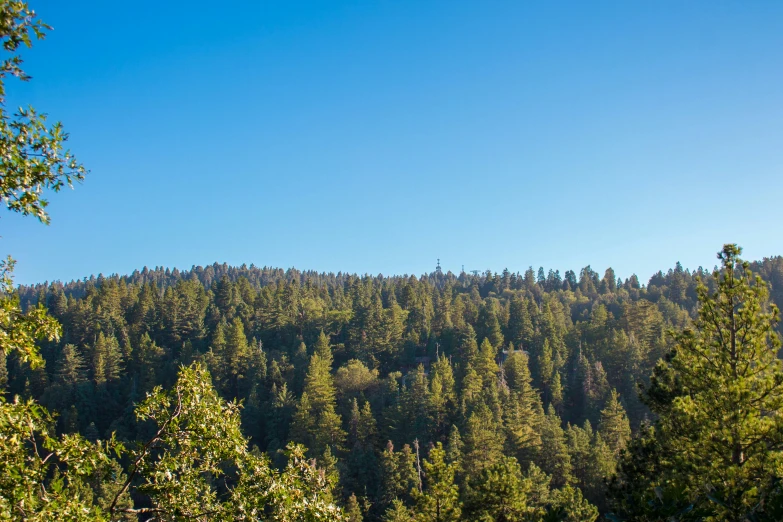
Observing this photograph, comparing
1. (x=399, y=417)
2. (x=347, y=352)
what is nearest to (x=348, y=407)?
(x=399, y=417)

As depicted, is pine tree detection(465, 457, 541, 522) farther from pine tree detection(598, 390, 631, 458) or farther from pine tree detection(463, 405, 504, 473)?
pine tree detection(598, 390, 631, 458)

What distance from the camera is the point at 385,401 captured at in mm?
66875

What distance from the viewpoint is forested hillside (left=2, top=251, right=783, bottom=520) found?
152 feet

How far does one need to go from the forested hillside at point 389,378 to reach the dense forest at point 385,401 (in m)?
0.33

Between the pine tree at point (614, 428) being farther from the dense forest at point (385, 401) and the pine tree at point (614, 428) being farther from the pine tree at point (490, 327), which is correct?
the pine tree at point (490, 327)

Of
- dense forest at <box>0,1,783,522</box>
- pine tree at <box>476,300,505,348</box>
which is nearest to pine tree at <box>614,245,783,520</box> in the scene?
dense forest at <box>0,1,783,522</box>

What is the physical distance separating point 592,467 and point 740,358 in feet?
→ 119

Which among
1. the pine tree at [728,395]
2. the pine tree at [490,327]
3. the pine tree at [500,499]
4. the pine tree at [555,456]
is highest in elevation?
the pine tree at [490,327]

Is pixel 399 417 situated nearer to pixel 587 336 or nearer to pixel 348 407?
pixel 348 407

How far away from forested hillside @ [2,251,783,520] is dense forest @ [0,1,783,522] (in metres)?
0.33

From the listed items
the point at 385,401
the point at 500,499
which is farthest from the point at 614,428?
the point at 500,499

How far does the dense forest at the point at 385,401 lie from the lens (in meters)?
6.40

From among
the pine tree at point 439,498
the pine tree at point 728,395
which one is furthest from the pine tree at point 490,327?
the pine tree at point 728,395

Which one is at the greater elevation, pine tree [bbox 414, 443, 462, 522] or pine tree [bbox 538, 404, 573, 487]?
pine tree [bbox 414, 443, 462, 522]
